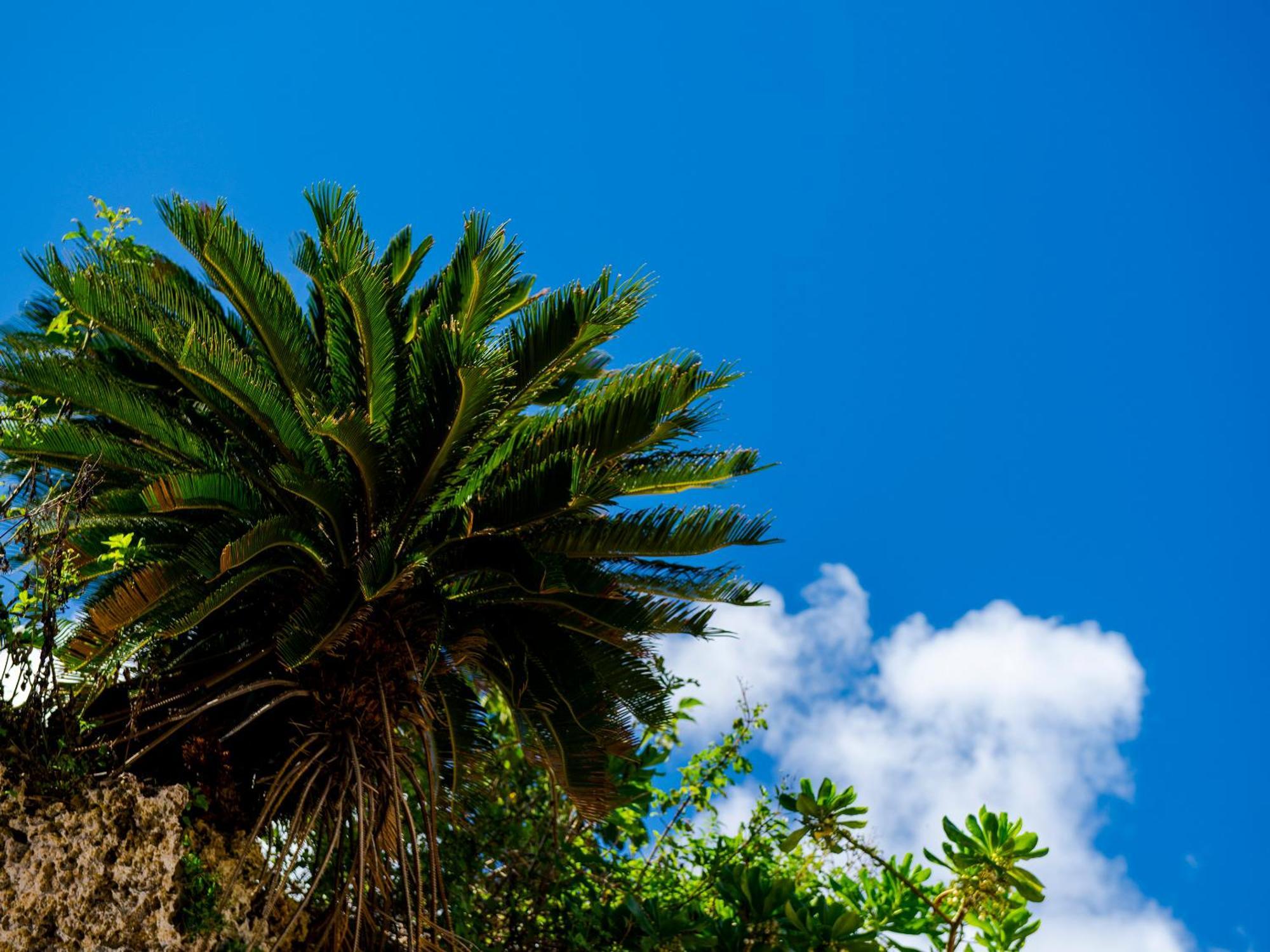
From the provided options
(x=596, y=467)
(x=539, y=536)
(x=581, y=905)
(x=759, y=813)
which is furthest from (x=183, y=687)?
(x=759, y=813)

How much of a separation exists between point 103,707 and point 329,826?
1525mm

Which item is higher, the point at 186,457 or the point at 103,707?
the point at 186,457

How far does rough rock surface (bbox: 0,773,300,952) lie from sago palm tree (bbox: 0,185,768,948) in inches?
15.3

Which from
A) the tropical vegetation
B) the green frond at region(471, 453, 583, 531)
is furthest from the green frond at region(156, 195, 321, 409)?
the green frond at region(471, 453, 583, 531)

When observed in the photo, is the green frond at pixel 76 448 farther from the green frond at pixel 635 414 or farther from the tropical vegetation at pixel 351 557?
the green frond at pixel 635 414

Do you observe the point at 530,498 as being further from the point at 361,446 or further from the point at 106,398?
the point at 106,398

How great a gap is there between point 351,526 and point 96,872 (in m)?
2.23

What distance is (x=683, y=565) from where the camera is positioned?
7.39 meters

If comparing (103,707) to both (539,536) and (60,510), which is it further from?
(539,536)

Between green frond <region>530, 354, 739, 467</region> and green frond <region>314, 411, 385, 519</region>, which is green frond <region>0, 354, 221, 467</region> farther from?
green frond <region>530, 354, 739, 467</region>

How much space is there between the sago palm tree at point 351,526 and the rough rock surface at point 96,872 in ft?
1.27

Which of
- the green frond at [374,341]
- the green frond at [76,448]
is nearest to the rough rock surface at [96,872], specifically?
the green frond at [76,448]

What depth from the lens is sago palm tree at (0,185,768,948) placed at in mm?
6406

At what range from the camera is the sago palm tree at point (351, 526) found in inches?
252
